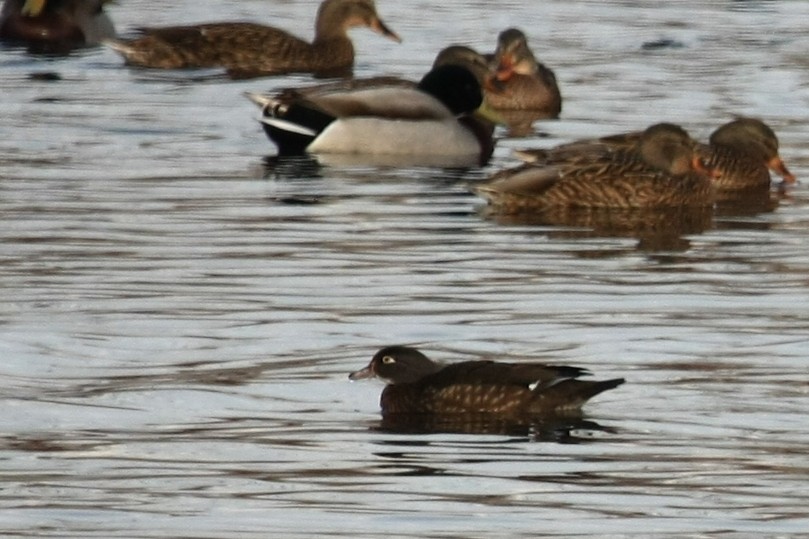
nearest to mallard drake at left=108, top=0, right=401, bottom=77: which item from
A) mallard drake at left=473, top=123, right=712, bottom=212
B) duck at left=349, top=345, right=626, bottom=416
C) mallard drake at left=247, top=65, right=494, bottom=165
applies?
mallard drake at left=247, top=65, right=494, bottom=165

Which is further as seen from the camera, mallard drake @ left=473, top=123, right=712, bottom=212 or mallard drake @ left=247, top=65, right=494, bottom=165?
mallard drake @ left=247, top=65, right=494, bottom=165

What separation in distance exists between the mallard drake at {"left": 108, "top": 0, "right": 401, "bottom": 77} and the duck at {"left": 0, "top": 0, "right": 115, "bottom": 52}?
90.5 inches

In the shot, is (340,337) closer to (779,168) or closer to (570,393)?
(570,393)

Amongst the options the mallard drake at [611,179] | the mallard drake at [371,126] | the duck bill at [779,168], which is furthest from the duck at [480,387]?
the mallard drake at [371,126]

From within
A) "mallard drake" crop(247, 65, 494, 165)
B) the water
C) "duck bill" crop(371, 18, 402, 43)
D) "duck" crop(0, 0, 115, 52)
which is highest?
the water

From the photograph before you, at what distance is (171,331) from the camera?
12.4 m

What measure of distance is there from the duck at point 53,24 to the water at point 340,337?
640cm

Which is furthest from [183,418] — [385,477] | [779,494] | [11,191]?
[11,191]

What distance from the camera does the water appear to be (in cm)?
907

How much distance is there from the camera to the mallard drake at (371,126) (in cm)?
2020

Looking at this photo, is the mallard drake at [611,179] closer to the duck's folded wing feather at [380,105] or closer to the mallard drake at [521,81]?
the duck's folded wing feather at [380,105]

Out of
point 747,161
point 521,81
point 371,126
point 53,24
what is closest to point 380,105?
point 371,126

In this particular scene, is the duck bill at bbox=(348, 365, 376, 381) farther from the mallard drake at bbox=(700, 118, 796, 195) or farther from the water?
the mallard drake at bbox=(700, 118, 796, 195)

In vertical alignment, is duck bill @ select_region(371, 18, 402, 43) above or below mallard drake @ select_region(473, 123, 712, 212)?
below
